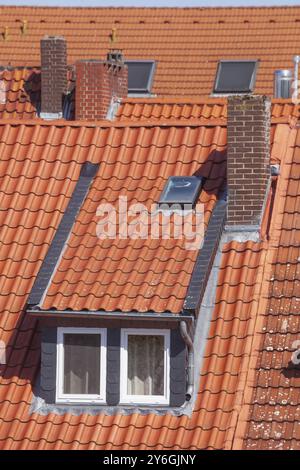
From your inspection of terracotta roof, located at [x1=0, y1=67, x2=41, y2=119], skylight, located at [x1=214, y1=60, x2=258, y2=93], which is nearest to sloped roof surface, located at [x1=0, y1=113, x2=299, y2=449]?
terracotta roof, located at [x1=0, y1=67, x2=41, y2=119]

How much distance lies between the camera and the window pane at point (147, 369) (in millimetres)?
20359

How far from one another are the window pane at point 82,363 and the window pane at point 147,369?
15.9 inches

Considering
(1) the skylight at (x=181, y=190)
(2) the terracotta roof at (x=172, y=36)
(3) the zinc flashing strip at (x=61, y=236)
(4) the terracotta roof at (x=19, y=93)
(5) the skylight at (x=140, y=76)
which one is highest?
(2) the terracotta roof at (x=172, y=36)

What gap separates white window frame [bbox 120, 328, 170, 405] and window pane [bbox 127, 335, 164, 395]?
6cm

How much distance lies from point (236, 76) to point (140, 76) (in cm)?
236

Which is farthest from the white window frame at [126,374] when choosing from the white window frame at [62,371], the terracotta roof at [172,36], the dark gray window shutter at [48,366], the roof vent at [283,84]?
the terracotta roof at [172,36]

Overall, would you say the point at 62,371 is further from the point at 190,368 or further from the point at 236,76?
the point at 236,76

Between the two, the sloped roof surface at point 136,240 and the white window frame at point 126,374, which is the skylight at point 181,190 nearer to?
the sloped roof surface at point 136,240

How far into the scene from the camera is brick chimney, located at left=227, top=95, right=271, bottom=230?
21906 mm

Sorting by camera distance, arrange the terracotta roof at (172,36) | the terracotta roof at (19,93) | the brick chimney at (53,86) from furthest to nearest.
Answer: the terracotta roof at (172,36) < the terracotta roof at (19,93) < the brick chimney at (53,86)

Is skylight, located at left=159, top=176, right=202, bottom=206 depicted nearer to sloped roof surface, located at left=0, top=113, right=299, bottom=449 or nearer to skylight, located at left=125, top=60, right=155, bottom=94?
sloped roof surface, located at left=0, top=113, right=299, bottom=449

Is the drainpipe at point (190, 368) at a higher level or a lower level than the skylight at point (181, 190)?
lower

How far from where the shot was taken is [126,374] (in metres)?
20.3

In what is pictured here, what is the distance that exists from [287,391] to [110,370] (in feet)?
7.07
